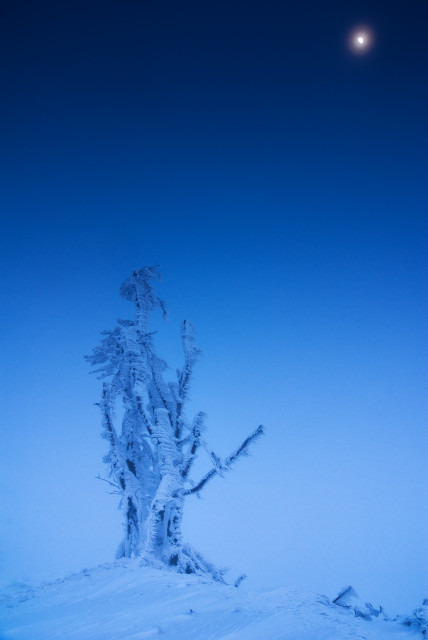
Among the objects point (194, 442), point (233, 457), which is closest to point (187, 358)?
point (194, 442)

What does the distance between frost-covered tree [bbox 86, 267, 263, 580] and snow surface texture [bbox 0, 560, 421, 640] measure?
109 inches

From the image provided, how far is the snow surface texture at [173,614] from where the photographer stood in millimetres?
4008

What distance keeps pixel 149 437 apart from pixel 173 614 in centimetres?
571

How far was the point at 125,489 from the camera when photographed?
377 inches

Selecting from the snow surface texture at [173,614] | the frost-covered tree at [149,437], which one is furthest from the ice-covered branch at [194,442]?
the snow surface texture at [173,614]

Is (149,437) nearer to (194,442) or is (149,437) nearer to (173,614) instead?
(194,442)

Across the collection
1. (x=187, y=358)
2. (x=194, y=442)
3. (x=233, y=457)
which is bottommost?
(x=233, y=457)

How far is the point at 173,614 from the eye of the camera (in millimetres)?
4500

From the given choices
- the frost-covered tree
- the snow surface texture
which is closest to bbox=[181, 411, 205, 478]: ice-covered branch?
the frost-covered tree

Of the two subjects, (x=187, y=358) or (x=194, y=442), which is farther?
(x=187, y=358)

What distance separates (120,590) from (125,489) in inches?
168

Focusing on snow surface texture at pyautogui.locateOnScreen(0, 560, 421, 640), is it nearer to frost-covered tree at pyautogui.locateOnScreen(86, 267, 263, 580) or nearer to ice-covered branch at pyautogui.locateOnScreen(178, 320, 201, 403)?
frost-covered tree at pyautogui.locateOnScreen(86, 267, 263, 580)

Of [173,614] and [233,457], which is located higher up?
[233,457]

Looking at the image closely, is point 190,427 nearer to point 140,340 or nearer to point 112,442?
point 112,442
